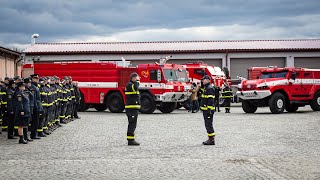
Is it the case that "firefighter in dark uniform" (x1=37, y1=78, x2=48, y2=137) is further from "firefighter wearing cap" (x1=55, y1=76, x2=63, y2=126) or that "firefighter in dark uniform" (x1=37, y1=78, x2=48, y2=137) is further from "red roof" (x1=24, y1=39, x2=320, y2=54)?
"red roof" (x1=24, y1=39, x2=320, y2=54)

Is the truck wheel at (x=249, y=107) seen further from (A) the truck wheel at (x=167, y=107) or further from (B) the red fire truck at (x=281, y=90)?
(A) the truck wheel at (x=167, y=107)

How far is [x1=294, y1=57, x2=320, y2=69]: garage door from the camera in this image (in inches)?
1838

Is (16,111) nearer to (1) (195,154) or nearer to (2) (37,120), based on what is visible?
(2) (37,120)

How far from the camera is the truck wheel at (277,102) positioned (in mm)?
26094

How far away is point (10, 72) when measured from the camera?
3866 centimetres

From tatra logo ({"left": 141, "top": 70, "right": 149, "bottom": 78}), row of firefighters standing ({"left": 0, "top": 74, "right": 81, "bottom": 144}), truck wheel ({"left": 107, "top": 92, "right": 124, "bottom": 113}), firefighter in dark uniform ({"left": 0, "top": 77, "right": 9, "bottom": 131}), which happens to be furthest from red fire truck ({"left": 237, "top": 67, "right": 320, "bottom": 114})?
firefighter in dark uniform ({"left": 0, "top": 77, "right": 9, "bottom": 131})

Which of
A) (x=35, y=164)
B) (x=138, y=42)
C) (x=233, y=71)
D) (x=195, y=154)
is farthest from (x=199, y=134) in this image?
(x=138, y=42)

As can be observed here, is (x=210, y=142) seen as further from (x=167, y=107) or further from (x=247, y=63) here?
(x=247, y=63)

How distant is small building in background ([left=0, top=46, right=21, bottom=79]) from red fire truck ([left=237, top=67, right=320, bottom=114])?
15.6 meters

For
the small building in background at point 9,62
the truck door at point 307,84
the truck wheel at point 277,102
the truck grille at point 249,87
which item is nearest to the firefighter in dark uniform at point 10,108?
the truck grille at point 249,87

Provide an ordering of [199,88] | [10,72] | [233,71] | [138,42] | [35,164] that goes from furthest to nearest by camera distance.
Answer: [138,42], [233,71], [10,72], [199,88], [35,164]

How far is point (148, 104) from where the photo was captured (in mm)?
26969

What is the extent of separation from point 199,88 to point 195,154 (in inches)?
669

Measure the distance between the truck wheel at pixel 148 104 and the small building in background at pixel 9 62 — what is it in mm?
11280
